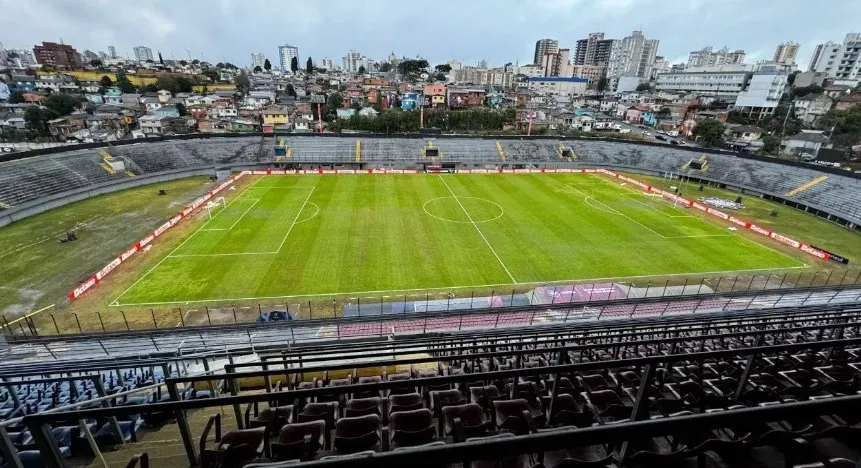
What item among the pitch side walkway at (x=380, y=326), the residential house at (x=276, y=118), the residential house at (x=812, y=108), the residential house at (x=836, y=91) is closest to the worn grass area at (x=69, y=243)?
the pitch side walkway at (x=380, y=326)

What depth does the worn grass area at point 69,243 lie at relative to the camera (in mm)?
23531

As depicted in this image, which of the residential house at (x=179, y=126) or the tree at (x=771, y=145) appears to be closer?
the tree at (x=771, y=145)

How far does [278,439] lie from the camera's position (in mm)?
5156

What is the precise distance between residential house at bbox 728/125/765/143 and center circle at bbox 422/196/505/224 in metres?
68.6

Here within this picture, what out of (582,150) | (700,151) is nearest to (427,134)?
(582,150)

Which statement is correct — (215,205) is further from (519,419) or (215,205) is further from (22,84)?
(22,84)

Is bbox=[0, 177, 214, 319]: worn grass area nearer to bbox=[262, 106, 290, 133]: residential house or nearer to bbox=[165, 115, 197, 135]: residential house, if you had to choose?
bbox=[165, 115, 197, 135]: residential house

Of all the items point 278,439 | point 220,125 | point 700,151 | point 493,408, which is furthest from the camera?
point 220,125

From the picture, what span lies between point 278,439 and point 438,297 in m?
18.4

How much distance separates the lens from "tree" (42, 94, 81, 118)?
3236 inches

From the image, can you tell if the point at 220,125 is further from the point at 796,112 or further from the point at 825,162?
the point at 796,112

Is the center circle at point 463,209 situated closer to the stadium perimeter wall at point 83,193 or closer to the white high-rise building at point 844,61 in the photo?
the stadium perimeter wall at point 83,193

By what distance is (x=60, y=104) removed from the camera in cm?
8331

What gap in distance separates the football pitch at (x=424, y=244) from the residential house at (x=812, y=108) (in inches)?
2974
